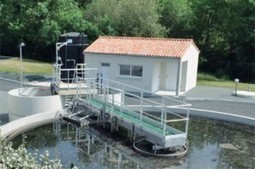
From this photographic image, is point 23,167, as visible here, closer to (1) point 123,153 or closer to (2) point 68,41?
(1) point 123,153

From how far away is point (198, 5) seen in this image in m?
45.1

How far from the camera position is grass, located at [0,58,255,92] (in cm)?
3322

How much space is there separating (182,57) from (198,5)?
66.9 feet

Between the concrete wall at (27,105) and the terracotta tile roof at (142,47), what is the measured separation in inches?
292

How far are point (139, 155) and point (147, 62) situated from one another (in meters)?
11.3

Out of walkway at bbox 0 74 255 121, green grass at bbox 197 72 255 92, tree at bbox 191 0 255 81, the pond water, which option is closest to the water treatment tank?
walkway at bbox 0 74 255 121

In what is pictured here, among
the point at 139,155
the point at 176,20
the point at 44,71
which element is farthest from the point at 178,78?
the point at 176,20

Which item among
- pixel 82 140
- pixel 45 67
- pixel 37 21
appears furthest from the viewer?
pixel 37 21

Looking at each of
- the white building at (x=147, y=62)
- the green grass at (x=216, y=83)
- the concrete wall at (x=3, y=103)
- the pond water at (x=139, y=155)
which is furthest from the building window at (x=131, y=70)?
the concrete wall at (x=3, y=103)

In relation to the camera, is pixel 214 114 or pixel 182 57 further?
pixel 182 57

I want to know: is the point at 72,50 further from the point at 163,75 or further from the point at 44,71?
the point at 44,71

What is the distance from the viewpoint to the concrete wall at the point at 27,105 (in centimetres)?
2055

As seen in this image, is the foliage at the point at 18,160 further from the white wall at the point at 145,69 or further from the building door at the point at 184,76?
the building door at the point at 184,76

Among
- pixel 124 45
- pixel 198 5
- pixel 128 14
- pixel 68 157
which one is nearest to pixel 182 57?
pixel 124 45
